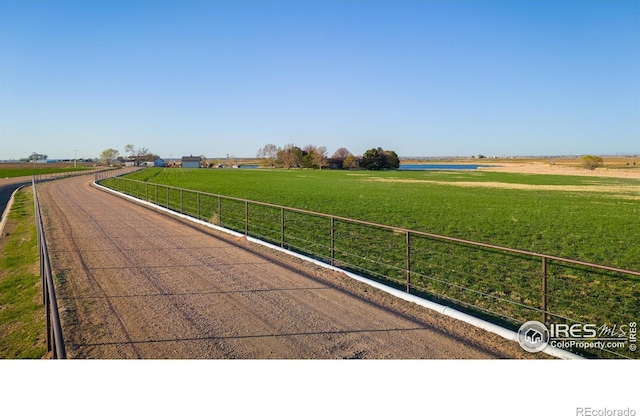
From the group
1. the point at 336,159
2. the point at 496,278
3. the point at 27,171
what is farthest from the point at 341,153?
the point at 496,278

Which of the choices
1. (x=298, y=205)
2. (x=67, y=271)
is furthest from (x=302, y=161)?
(x=67, y=271)

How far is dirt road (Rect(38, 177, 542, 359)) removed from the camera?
5.17 meters

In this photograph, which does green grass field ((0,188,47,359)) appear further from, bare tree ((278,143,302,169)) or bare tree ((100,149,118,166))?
bare tree ((100,149,118,166))

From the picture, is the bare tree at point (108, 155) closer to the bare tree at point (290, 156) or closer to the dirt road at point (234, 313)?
the bare tree at point (290, 156)

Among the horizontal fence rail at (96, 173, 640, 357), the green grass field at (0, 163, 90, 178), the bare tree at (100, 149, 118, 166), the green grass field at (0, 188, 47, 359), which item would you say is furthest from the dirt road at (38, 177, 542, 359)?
the bare tree at (100, 149, 118, 166)

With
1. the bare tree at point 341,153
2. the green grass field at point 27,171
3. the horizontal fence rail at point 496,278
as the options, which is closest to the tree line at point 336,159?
the bare tree at point 341,153

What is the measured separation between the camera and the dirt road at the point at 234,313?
5.17m
